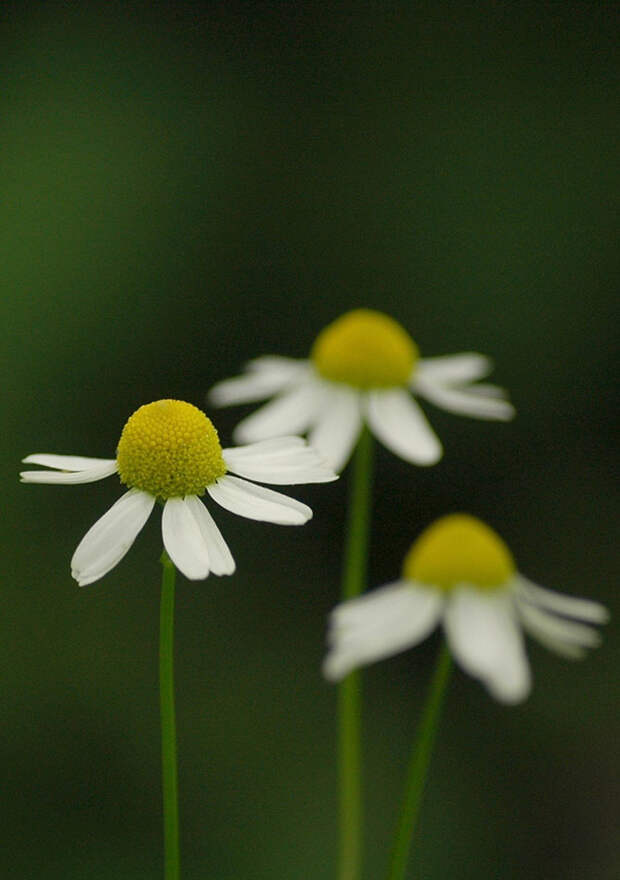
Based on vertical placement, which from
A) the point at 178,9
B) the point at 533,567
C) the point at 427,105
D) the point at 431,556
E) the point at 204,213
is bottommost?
the point at 431,556

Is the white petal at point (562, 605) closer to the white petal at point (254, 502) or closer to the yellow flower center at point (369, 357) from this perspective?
the white petal at point (254, 502)

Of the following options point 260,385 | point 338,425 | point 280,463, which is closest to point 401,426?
point 338,425

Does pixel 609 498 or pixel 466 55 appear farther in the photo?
pixel 466 55

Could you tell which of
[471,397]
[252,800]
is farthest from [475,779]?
[471,397]

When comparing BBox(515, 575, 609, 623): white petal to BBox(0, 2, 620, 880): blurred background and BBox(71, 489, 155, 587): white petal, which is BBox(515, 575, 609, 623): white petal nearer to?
BBox(71, 489, 155, 587): white petal

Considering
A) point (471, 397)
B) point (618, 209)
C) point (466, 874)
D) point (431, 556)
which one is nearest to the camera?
point (431, 556)

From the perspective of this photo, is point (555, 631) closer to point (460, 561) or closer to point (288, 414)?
point (460, 561)

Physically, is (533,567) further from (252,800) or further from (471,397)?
(471,397)

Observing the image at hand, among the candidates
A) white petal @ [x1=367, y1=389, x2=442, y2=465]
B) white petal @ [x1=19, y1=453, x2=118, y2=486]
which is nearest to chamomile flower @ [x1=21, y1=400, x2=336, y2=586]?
white petal @ [x1=19, y1=453, x2=118, y2=486]

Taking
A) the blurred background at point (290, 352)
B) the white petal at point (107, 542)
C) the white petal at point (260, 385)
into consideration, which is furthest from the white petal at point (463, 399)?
the blurred background at point (290, 352)
